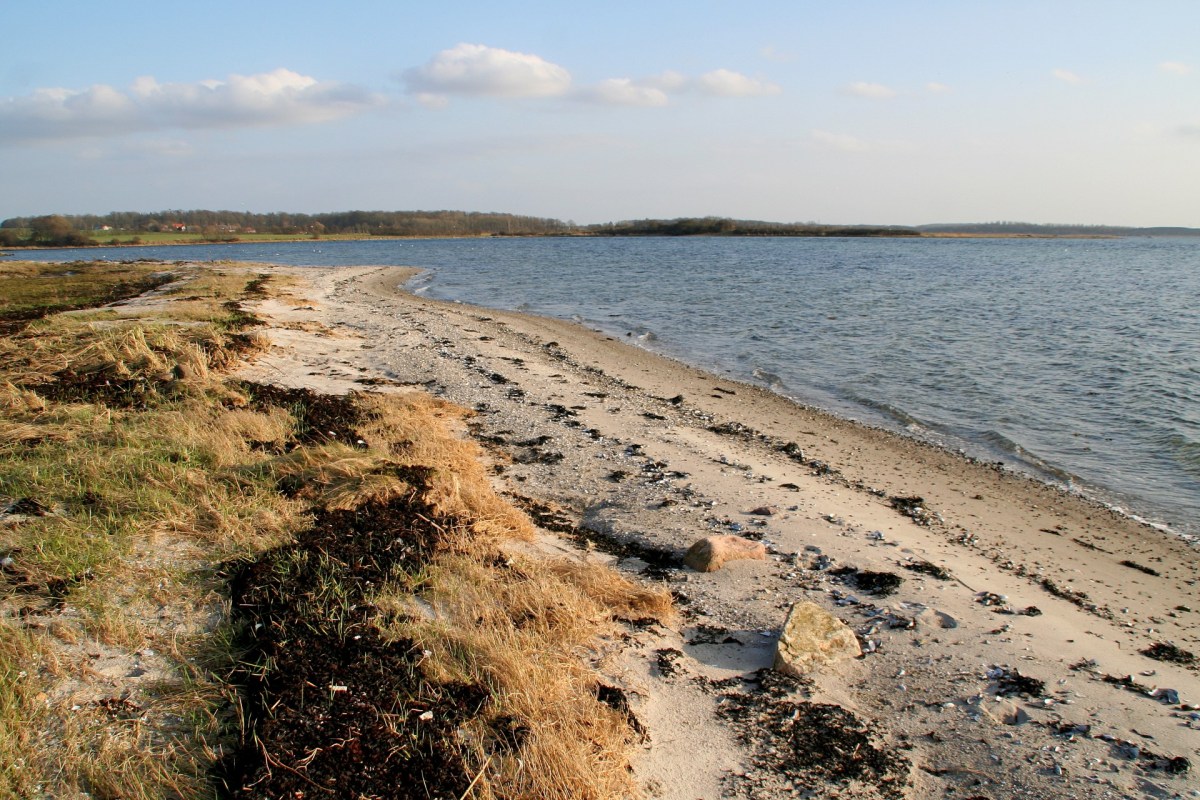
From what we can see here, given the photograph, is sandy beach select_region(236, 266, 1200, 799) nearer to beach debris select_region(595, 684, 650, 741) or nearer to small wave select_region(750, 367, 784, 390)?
beach debris select_region(595, 684, 650, 741)

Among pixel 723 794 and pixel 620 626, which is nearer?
pixel 723 794

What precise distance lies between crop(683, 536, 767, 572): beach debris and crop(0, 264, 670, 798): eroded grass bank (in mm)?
986

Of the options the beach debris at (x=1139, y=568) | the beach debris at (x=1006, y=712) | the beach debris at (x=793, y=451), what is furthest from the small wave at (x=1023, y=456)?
the beach debris at (x=1006, y=712)

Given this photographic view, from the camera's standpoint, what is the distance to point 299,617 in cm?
460

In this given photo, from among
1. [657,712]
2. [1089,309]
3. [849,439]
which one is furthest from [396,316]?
[1089,309]

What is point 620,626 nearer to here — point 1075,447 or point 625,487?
point 625,487

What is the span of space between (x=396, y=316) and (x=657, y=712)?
2177 cm

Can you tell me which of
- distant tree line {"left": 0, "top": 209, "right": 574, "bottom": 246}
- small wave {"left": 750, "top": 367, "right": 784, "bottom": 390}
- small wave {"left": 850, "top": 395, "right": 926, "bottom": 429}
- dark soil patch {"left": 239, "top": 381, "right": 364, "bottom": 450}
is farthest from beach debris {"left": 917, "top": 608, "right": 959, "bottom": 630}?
distant tree line {"left": 0, "top": 209, "right": 574, "bottom": 246}

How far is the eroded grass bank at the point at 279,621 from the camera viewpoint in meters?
3.48

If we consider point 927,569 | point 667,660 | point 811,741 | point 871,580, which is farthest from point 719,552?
point 811,741

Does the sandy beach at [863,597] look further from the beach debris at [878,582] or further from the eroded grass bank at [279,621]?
the eroded grass bank at [279,621]

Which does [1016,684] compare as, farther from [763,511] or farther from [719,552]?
[763,511]

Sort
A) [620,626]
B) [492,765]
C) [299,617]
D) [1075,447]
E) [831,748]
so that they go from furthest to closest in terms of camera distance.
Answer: [1075,447]
[620,626]
[299,617]
[831,748]
[492,765]

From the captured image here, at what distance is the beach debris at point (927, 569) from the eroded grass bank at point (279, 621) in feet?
9.61
